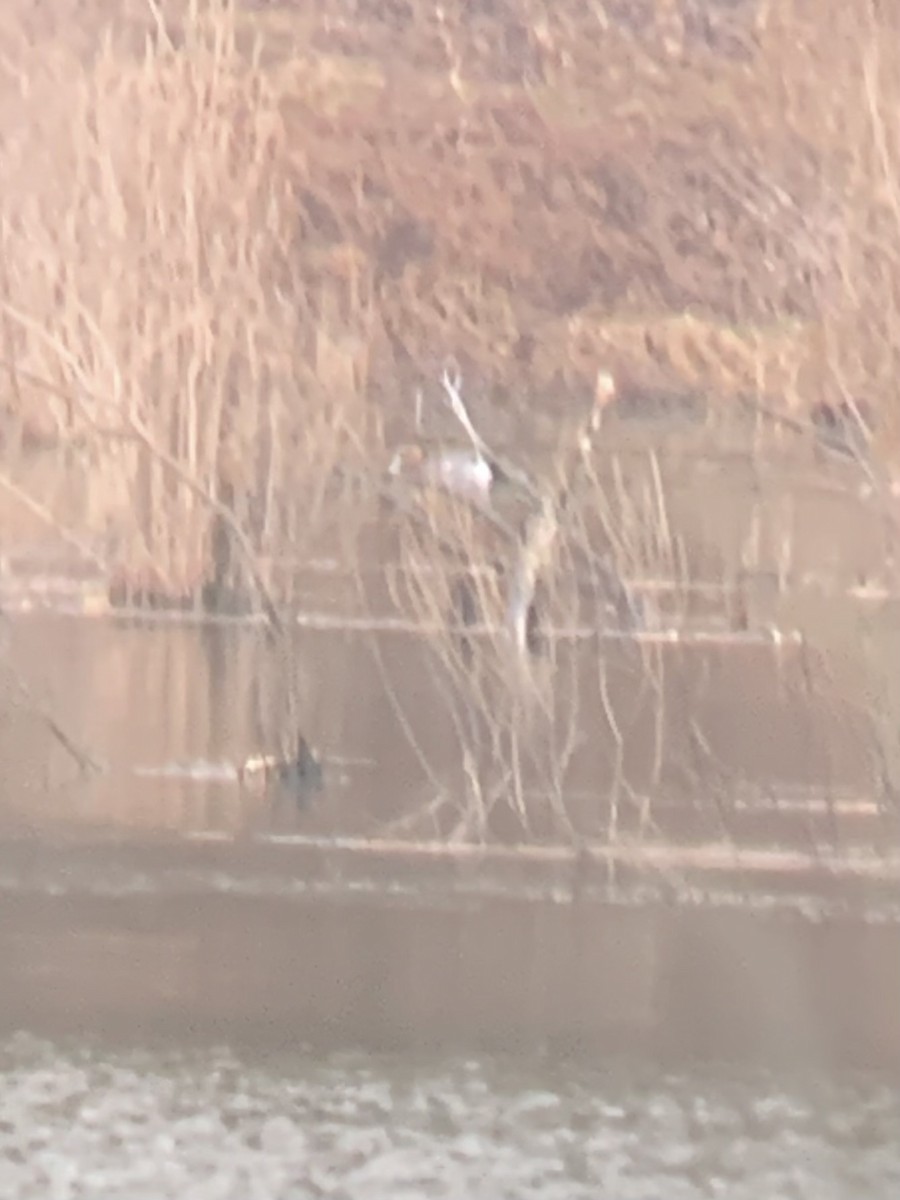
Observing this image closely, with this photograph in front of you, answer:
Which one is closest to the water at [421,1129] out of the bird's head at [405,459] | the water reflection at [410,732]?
the water reflection at [410,732]

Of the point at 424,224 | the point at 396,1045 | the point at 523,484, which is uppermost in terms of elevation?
the point at 424,224

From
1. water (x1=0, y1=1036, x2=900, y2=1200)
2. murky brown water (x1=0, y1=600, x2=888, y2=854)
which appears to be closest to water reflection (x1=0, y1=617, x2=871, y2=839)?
murky brown water (x1=0, y1=600, x2=888, y2=854)

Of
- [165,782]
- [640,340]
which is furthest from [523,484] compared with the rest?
[165,782]

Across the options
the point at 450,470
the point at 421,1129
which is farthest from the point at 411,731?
the point at 421,1129

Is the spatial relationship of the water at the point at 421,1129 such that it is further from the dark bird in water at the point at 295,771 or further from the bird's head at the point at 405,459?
the bird's head at the point at 405,459

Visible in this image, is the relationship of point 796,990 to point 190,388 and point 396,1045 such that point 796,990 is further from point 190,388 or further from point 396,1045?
point 190,388

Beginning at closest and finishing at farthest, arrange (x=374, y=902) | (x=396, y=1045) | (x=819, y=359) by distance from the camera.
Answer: (x=396, y=1045), (x=374, y=902), (x=819, y=359)

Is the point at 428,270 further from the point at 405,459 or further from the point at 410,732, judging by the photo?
the point at 410,732
